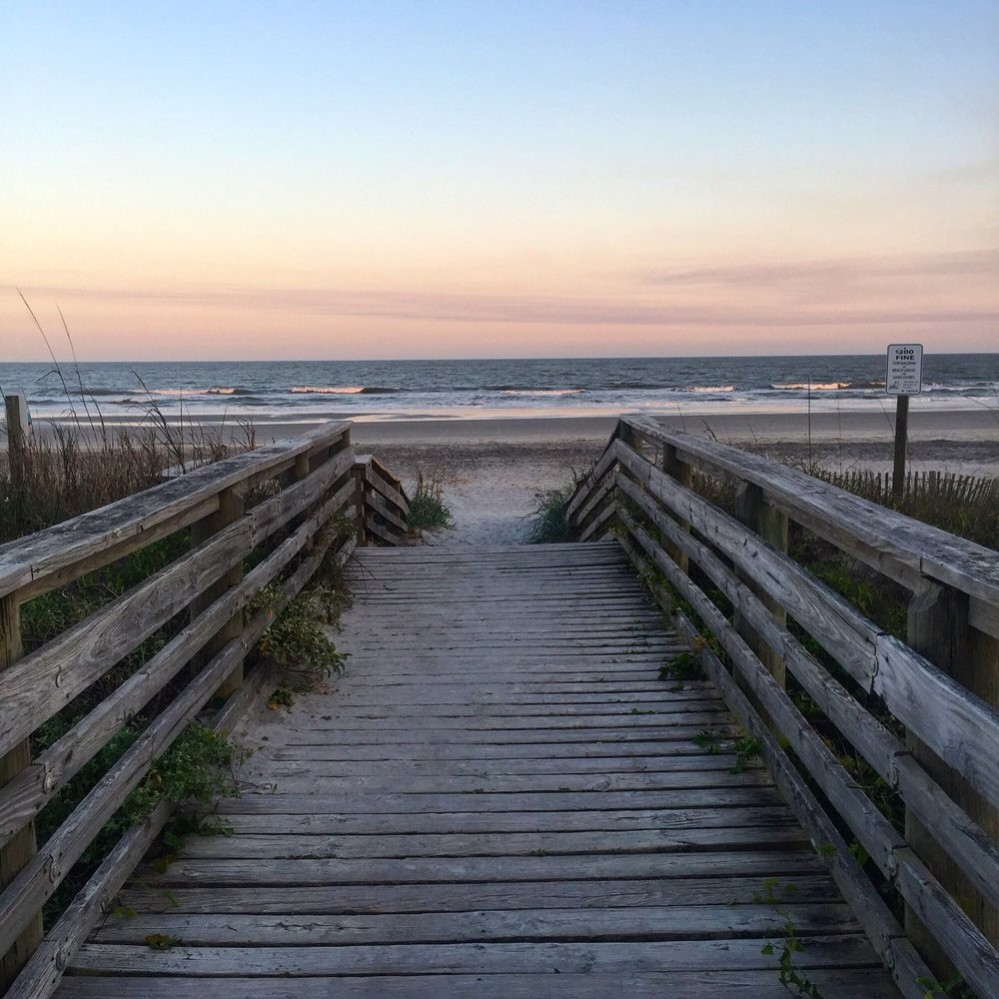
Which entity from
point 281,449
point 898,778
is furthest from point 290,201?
point 898,778

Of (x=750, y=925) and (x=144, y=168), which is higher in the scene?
(x=144, y=168)

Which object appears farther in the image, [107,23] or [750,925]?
[107,23]

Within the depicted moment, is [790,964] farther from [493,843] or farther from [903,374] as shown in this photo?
[903,374]

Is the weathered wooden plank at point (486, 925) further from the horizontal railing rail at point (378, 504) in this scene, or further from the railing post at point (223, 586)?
the horizontal railing rail at point (378, 504)

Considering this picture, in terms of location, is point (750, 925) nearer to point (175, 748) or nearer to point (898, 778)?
point (898, 778)

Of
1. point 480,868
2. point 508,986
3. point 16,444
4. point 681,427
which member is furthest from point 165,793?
point 681,427

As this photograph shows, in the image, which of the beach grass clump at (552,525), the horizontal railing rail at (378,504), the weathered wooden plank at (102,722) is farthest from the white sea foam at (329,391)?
the weathered wooden plank at (102,722)

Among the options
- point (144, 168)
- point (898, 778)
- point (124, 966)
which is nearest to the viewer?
point (898, 778)

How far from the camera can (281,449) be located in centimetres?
512

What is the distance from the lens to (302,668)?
4441 mm

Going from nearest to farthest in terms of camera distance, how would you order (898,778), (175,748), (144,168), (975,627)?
(975,627), (898,778), (175,748), (144,168)

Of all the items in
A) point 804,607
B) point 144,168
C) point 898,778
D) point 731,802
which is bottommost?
point 731,802

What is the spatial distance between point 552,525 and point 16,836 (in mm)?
8923

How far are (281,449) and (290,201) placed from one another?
15.3 metres
